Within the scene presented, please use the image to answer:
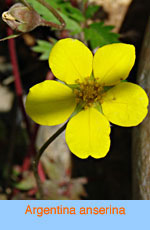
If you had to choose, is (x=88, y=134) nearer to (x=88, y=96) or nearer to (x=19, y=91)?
(x=88, y=96)

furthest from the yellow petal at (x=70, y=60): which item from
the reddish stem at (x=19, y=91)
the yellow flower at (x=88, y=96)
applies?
the reddish stem at (x=19, y=91)

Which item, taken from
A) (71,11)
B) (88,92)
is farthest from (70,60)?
(71,11)

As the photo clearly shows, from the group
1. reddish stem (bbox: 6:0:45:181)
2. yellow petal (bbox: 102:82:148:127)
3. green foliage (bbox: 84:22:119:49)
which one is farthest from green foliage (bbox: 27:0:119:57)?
yellow petal (bbox: 102:82:148:127)

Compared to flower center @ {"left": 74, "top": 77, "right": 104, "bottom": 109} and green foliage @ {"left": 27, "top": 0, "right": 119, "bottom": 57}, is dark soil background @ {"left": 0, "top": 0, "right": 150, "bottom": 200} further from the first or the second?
flower center @ {"left": 74, "top": 77, "right": 104, "bottom": 109}

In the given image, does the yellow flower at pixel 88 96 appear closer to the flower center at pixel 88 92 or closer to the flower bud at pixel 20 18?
the flower center at pixel 88 92

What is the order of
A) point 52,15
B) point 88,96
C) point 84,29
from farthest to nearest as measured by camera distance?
point 84,29 → point 52,15 → point 88,96
